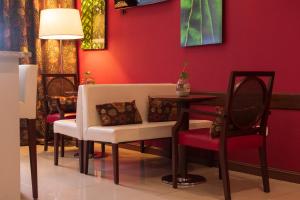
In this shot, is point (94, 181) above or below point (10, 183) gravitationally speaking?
below

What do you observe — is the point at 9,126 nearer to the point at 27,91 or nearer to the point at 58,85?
the point at 27,91

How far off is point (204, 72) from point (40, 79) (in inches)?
106

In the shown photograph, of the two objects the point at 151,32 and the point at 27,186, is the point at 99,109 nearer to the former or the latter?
the point at 27,186

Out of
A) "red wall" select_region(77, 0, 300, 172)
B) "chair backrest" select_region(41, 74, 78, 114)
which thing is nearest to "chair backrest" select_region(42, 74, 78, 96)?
"chair backrest" select_region(41, 74, 78, 114)

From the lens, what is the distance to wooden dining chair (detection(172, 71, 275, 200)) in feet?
11.1

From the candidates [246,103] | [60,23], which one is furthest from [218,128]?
[60,23]

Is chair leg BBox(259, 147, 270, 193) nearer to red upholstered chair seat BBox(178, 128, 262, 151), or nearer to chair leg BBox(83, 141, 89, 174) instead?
red upholstered chair seat BBox(178, 128, 262, 151)

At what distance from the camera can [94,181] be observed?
4.16 metres

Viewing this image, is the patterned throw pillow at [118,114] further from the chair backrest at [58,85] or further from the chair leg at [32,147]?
the chair backrest at [58,85]

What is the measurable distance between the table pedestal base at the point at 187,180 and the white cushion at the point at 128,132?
41 cm

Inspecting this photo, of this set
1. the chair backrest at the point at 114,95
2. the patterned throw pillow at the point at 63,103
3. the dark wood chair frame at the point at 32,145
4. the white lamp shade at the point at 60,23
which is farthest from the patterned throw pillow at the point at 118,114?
the white lamp shade at the point at 60,23

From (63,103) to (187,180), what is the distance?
7.33 ft

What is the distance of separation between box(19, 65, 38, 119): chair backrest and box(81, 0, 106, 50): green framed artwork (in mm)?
2982

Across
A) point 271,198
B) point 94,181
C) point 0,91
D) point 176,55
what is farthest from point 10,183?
point 176,55
